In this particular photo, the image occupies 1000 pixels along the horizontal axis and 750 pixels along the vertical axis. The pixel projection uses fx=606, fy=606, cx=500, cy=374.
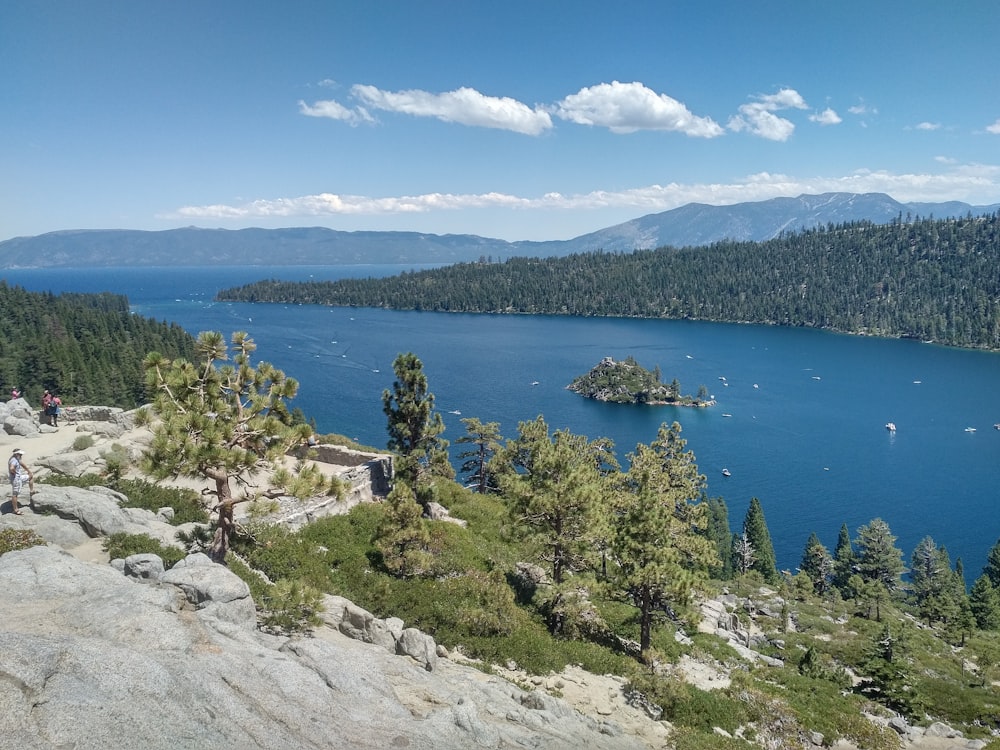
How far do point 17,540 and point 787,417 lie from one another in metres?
137

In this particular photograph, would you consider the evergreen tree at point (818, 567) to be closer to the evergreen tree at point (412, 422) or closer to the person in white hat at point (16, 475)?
the evergreen tree at point (412, 422)

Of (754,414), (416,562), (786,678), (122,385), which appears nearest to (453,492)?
(416,562)

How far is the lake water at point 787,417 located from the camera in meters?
87.0

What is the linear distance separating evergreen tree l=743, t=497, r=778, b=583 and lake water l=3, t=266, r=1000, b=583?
24.1 feet

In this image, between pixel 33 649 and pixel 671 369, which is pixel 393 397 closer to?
pixel 33 649

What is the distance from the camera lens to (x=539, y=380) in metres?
154

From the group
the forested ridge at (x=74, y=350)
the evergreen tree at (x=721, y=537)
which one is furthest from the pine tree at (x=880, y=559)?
the forested ridge at (x=74, y=350)

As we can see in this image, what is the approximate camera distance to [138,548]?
61.0 ft

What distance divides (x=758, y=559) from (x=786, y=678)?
43.3 m

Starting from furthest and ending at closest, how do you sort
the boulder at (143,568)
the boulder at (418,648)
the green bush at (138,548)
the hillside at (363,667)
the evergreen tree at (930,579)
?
1. the evergreen tree at (930,579)
2. the green bush at (138,548)
3. the boulder at (418,648)
4. the boulder at (143,568)
5. the hillside at (363,667)

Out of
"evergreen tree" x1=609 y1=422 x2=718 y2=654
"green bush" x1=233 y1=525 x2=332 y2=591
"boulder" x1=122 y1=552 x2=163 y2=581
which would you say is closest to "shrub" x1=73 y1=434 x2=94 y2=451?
"green bush" x1=233 y1=525 x2=332 y2=591

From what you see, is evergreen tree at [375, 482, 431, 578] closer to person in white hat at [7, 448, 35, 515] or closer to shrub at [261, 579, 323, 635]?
shrub at [261, 579, 323, 635]

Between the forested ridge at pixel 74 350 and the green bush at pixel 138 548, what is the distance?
4145cm

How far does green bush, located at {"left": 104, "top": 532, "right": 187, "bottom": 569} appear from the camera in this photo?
1814cm
